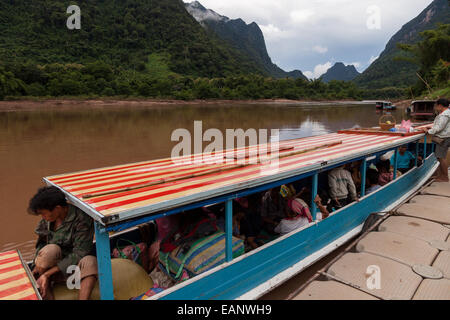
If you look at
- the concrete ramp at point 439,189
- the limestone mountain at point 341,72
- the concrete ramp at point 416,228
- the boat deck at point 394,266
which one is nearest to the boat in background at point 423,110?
the concrete ramp at point 439,189

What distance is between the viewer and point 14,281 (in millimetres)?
2199

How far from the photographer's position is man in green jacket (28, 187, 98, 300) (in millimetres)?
2189

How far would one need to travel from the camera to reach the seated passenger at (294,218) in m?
3.33

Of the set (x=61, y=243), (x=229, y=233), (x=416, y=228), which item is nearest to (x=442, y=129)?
(x=416, y=228)

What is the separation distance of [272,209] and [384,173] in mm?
2705

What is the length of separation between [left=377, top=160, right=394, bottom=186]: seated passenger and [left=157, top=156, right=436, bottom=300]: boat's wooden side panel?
1.36 ft

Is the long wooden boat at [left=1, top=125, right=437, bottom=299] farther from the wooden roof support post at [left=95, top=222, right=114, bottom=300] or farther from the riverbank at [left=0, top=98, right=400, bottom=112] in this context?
the riverbank at [left=0, top=98, right=400, bottom=112]

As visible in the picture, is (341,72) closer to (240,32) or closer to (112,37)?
(240,32)

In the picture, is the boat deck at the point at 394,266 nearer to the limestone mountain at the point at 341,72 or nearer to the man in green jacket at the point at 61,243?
the man in green jacket at the point at 61,243

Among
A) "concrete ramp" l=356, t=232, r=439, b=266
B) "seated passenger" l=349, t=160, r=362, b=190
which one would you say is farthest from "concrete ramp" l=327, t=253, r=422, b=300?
"seated passenger" l=349, t=160, r=362, b=190

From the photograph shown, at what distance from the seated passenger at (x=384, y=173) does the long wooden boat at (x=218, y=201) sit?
3.52 ft

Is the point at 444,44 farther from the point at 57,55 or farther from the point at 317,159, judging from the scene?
the point at 57,55
